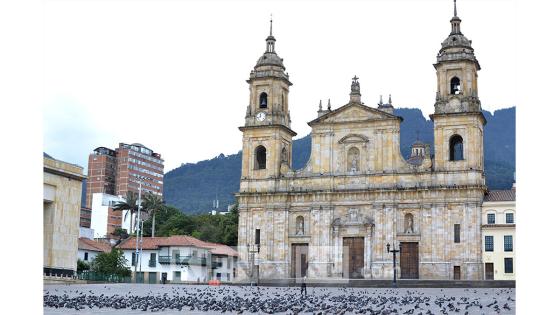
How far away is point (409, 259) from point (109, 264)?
1743 cm

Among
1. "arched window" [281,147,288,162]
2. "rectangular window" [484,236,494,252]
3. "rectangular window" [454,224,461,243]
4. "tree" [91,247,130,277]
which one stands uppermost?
"arched window" [281,147,288,162]

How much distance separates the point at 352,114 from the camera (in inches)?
1576

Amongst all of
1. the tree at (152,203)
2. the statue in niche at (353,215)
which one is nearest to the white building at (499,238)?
the statue in niche at (353,215)

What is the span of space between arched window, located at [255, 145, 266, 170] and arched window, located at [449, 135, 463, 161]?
10.3m

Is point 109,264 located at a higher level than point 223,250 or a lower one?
lower

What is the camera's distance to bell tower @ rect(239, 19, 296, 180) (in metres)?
41.5

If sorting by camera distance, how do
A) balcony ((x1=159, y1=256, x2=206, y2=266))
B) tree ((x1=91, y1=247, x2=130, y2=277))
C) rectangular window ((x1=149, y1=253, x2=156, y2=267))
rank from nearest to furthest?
tree ((x1=91, y1=247, x2=130, y2=277))
balcony ((x1=159, y1=256, x2=206, y2=266))
rectangular window ((x1=149, y1=253, x2=156, y2=267))

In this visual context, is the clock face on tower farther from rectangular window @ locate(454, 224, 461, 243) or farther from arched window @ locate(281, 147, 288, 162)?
rectangular window @ locate(454, 224, 461, 243)

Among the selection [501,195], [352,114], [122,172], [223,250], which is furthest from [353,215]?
[223,250]

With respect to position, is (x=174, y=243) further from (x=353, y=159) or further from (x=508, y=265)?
(x=508, y=265)

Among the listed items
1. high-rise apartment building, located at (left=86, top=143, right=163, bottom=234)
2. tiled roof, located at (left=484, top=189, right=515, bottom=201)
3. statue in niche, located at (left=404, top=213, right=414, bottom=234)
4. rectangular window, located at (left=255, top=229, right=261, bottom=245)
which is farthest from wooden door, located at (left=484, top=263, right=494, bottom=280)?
high-rise apartment building, located at (left=86, top=143, right=163, bottom=234)

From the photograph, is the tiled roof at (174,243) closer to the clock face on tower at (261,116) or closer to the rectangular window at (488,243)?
the clock face on tower at (261,116)

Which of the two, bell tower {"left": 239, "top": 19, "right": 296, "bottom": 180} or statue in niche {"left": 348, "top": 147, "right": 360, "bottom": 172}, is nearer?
statue in niche {"left": 348, "top": 147, "right": 360, "bottom": 172}

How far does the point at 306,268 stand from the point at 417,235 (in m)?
6.07
